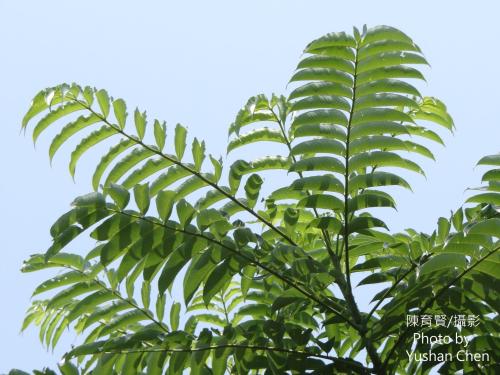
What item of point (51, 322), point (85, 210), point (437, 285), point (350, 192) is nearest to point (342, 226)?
point (350, 192)

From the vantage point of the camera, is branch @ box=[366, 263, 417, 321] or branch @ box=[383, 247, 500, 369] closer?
branch @ box=[383, 247, 500, 369]

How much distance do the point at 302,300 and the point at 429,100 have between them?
4.12ft

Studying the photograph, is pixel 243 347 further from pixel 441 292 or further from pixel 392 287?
pixel 441 292

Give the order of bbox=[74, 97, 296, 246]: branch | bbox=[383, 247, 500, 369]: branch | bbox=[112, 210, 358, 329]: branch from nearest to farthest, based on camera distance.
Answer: bbox=[383, 247, 500, 369]: branch
bbox=[112, 210, 358, 329]: branch
bbox=[74, 97, 296, 246]: branch

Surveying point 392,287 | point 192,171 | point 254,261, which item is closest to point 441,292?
point 392,287

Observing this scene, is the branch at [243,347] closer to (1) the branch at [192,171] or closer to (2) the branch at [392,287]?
(2) the branch at [392,287]

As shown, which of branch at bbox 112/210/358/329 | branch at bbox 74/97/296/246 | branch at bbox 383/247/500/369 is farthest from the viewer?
branch at bbox 74/97/296/246

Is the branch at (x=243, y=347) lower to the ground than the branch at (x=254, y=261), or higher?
lower

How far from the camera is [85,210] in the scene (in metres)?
3.12

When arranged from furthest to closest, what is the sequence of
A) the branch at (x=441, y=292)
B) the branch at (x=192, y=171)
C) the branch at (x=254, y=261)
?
the branch at (x=192, y=171), the branch at (x=254, y=261), the branch at (x=441, y=292)

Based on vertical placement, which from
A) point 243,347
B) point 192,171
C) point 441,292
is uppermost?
point 192,171

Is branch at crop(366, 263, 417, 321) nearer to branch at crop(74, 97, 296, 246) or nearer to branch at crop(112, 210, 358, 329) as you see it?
branch at crop(112, 210, 358, 329)

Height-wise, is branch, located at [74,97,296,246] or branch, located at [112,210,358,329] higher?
branch, located at [74,97,296,246]

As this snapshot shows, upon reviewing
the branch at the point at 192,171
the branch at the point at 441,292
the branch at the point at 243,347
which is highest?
the branch at the point at 192,171
